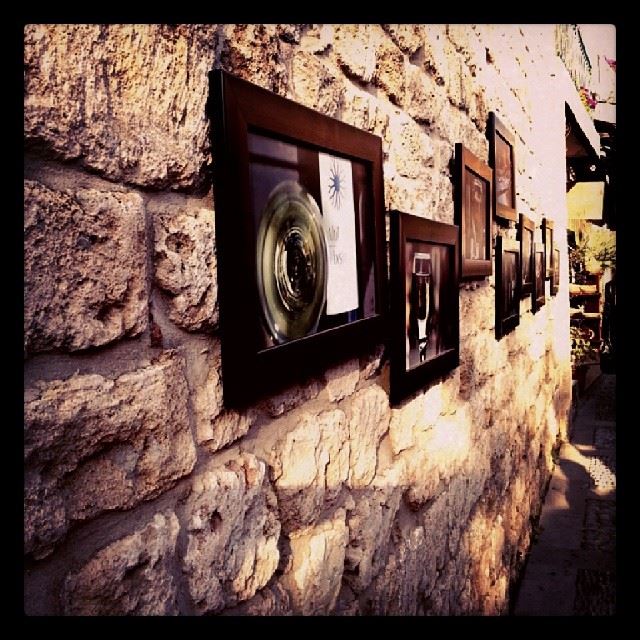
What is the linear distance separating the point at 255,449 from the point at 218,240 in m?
0.36

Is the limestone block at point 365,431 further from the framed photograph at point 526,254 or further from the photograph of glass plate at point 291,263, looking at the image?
the framed photograph at point 526,254

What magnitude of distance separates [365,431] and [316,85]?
2.46ft

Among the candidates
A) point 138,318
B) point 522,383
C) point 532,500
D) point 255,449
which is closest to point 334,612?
point 255,449

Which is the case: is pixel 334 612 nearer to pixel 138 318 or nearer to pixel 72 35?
pixel 138 318

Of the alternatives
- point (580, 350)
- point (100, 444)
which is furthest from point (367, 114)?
point (580, 350)

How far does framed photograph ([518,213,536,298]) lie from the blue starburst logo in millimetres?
2496

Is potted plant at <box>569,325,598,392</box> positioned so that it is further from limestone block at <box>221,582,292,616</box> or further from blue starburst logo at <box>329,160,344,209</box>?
limestone block at <box>221,582,292,616</box>

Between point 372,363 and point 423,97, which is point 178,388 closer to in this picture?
point 372,363

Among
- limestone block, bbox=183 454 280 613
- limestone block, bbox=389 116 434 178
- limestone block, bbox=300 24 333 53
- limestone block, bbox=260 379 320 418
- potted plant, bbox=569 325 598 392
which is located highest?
limestone block, bbox=300 24 333 53

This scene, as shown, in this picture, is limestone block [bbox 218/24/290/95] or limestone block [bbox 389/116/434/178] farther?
limestone block [bbox 389/116/434/178]

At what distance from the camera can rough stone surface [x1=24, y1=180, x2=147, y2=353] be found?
694mm

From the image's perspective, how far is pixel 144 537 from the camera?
83 cm

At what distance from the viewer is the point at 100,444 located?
77 cm

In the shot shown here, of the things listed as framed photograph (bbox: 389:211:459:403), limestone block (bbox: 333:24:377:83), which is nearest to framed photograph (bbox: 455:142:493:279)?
framed photograph (bbox: 389:211:459:403)
